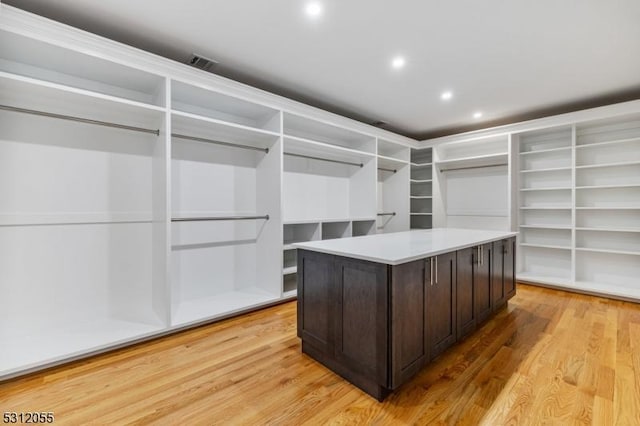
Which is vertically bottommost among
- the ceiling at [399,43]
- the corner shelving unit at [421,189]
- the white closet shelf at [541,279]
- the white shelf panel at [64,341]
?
the white shelf panel at [64,341]

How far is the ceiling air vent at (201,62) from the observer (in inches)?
108

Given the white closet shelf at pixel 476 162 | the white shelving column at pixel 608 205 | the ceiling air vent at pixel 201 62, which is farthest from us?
the white closet shelf at pixel 476 162

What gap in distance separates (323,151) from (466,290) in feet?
8.62

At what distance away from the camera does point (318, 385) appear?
1.89 m

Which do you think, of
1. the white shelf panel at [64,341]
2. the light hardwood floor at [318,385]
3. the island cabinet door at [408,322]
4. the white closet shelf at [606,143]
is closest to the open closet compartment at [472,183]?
the white closet shelf at [606,143]

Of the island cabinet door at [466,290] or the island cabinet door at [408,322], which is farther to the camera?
the island cabinet door at [466,290]

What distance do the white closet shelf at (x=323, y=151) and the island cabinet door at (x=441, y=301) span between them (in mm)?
2165

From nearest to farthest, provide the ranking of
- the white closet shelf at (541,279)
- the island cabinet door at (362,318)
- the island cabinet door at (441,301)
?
Result: the island cabinet door at (362,318)
the island cabinet door at (441,301)
the white closet shelf at (541,279)

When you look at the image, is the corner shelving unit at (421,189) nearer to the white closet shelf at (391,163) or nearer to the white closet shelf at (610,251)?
the white closet shelf at (391,163)

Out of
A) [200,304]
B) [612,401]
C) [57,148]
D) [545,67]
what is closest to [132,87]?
[57,148]

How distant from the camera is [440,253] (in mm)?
2035

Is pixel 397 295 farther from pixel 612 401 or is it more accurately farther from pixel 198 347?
pixel 198 347

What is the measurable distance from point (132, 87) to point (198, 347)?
2353 millimetres

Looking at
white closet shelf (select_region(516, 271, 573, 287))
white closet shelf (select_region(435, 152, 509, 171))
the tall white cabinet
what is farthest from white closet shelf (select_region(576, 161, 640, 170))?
the tall white cabinet
